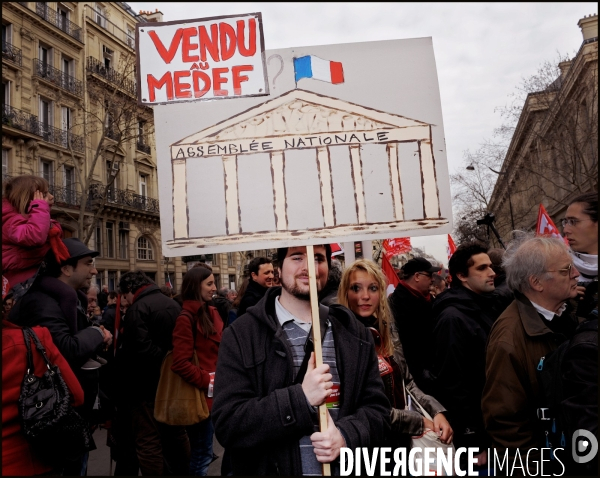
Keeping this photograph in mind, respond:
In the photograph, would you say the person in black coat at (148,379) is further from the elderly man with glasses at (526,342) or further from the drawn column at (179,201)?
the elderly man with glasses at (526,342)

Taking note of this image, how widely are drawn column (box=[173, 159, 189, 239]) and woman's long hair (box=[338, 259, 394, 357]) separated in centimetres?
149

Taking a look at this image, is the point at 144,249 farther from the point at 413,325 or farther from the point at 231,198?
the point at 231,198

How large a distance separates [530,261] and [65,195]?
2736cm

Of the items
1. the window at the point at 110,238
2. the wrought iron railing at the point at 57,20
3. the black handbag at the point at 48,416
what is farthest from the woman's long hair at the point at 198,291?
the wrought iron railing at the point at 57,20

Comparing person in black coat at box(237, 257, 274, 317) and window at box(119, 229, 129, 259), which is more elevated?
window at box(119, 229, 129, 259)

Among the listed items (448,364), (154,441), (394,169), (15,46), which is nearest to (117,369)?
(154,441)

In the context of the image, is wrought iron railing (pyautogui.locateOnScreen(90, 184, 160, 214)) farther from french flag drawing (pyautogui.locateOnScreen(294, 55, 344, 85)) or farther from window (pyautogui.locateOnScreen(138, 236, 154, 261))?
french flag drawing (pyautogui.locateOnScreen(294, 55, 344, 85))

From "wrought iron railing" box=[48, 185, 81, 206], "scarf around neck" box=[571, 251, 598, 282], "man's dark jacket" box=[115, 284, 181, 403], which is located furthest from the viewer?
"wrought iron railing" box=[48, 185, 81, 206]

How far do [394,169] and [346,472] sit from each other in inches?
53.7

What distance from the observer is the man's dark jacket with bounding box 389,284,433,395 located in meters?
4.50

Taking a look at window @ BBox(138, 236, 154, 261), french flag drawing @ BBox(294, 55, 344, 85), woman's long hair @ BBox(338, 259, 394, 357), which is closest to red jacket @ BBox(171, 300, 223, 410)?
woman's long hair @ BBox(338, 259, 394, 357)

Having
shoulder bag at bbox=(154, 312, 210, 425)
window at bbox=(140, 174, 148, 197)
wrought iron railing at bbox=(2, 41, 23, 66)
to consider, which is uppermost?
wrought iron railing at bbox=(2, 41, 23, 66)

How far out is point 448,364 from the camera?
339 centimetres

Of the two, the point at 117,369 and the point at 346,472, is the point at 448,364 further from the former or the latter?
the point at 117,369
